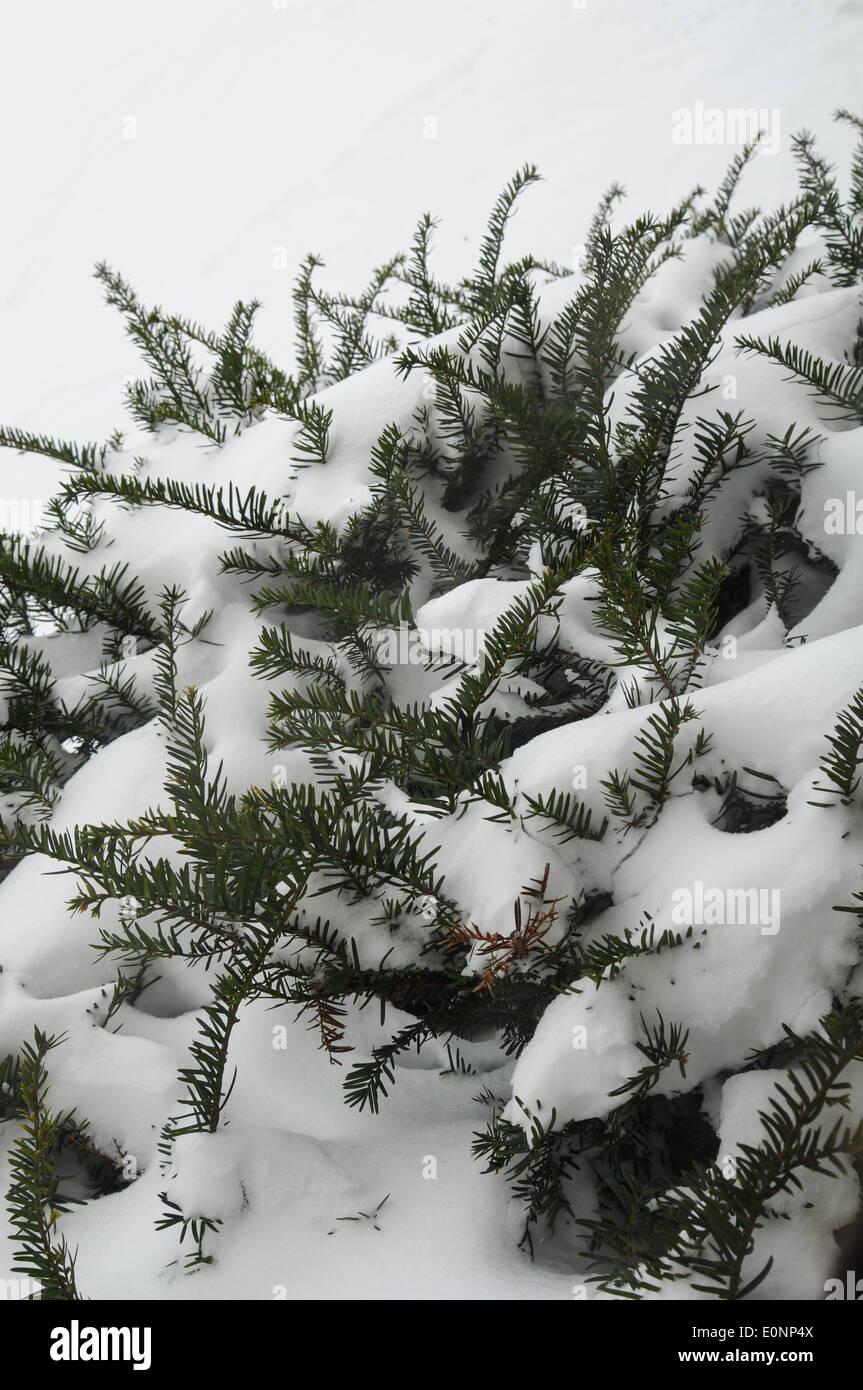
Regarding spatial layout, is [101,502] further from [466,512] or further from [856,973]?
[856,973]

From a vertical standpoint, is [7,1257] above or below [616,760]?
below

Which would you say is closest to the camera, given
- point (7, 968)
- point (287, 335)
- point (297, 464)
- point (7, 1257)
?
point (7, 1257)

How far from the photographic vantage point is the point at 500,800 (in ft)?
1.70

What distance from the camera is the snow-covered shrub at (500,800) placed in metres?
0.46

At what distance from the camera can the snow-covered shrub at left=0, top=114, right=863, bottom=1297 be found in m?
0.46

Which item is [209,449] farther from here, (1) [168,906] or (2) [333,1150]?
(2) [333,1150]

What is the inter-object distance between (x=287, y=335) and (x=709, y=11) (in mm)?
1834

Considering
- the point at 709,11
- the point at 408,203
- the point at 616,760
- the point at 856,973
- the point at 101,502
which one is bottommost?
the point at 856,973

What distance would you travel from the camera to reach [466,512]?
0.89 m

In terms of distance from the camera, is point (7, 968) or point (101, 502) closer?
point (7, 968)
